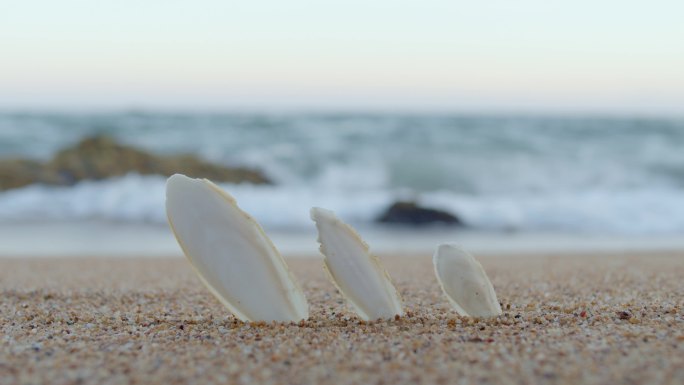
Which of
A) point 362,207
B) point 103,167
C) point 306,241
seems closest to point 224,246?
point 306,241

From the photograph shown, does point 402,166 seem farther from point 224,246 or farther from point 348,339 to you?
point 348,339

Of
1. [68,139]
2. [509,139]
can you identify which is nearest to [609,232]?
[509,139]

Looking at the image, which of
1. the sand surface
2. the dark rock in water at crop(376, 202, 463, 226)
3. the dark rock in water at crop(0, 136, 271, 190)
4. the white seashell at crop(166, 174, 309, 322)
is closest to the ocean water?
the dark rock in water at crop(376, 202, 463, 226)

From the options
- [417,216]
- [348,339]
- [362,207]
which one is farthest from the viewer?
[362,207]

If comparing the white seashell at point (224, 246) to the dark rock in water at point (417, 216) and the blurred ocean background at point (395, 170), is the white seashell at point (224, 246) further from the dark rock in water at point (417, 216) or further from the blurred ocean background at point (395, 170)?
the dark rock in water at point (417, 216)

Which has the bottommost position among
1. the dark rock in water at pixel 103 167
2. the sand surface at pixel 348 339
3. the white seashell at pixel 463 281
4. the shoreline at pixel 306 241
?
the shoreline at pixel 306 241

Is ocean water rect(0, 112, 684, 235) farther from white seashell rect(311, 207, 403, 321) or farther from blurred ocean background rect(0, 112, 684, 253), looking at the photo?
white seashell rect(311, 207, 403, 321)

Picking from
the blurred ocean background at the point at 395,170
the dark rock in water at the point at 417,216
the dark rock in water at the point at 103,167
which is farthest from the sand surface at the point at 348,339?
the dark rock in water at the point at 103,167
